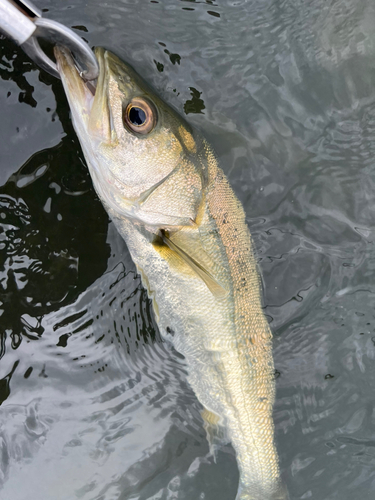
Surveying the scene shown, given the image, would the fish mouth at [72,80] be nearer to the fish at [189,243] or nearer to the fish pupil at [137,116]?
the fish at [189,243]

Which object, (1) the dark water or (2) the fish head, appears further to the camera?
(1) the dark water

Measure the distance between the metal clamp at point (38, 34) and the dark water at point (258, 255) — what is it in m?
0.42

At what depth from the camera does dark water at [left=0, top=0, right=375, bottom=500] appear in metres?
2.45

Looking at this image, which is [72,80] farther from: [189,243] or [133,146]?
[189,243]

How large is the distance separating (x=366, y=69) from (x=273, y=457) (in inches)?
97.3

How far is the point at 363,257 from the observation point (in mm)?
2811

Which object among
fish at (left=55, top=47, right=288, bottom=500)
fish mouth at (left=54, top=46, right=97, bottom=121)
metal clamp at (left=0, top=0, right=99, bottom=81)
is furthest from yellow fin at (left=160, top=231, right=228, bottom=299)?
metal clamp at (left=0, top=0, right=99, bottom=81)

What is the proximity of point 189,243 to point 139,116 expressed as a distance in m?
0.69

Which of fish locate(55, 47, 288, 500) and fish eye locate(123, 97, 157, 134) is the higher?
fish eye locate(123, 97, 157, 134)

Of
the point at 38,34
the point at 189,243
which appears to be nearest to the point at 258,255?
the point at 189,243

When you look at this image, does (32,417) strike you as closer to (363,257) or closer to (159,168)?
(159,168)

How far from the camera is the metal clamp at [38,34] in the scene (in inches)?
62.9

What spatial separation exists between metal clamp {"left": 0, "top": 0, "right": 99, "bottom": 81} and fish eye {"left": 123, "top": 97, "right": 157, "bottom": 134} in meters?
0.23

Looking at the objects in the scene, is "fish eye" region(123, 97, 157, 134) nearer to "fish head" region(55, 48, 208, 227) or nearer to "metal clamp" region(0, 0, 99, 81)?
"fish head" region(55, 48, 208, 227)
